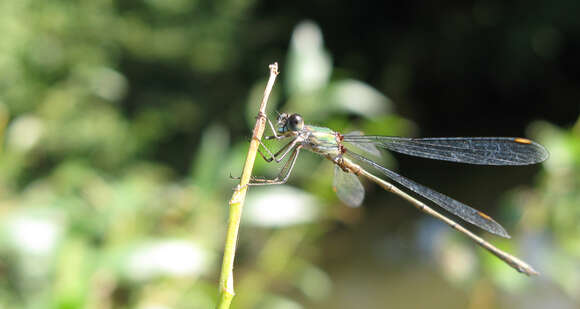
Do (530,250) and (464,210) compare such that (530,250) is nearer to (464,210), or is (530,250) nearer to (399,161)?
(464,210)

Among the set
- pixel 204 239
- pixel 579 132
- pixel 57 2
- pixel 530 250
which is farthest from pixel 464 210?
pixel 57 2

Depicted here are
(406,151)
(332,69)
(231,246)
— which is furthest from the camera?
(332,69)

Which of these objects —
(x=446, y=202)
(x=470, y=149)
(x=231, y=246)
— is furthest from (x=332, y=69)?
(x=231, y=246)

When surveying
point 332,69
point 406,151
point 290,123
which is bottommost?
point 332,69

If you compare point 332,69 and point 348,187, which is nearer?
point 348,187

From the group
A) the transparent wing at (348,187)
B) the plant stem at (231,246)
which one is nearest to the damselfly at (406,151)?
the transparent wing at (348,187)

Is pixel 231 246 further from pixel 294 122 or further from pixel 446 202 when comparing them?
pixel 446 202
